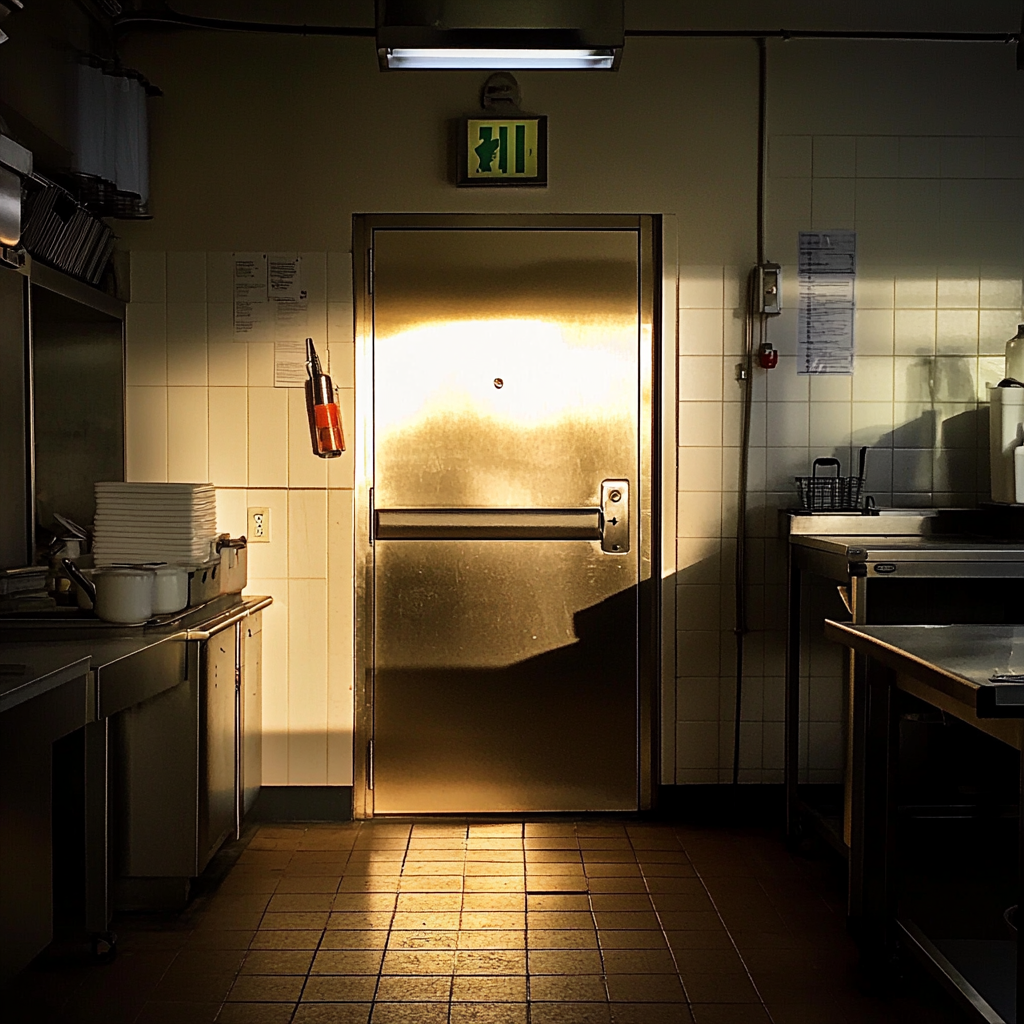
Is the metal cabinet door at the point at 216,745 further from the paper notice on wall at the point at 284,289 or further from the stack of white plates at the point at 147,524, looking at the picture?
the paper notice on wall at the point at 284,289

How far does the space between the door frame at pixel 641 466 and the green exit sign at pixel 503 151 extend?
5.1 inches

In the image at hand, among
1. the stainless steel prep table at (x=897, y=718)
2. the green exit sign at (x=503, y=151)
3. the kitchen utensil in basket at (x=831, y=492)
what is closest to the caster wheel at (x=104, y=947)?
the stainless steel prep table at (x=897, y=718)

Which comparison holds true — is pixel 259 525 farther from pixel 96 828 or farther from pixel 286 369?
pixel 96 828

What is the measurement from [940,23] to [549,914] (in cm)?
322

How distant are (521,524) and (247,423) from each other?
3.32 ft

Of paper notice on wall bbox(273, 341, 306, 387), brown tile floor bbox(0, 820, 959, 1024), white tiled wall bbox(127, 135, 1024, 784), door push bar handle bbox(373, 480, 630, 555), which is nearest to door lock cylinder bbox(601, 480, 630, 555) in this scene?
door push bar handle bbox(373, 480, 630, 555)

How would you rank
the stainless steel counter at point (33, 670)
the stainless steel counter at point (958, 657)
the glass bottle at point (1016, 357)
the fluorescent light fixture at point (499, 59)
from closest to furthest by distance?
the stainless steel counter at point (958, 657)
the stainless steel counter at point (33, 670)
the fluorescent light fixture at point (499, 59)
the glass bottle at point (1016, 357)

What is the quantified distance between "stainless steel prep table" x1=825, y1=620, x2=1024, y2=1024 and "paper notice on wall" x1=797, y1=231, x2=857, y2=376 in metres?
1.55

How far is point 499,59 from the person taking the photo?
294cm

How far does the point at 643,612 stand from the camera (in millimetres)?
3957

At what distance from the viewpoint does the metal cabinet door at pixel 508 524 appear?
3.91m

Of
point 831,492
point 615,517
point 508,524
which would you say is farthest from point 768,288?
point 508,524

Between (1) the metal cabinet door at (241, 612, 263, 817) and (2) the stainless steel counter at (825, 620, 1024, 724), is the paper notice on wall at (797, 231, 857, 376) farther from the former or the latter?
(1) the metal cabinet door at (241, 612, 263, 817)

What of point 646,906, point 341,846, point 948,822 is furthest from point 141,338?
point 948,822
